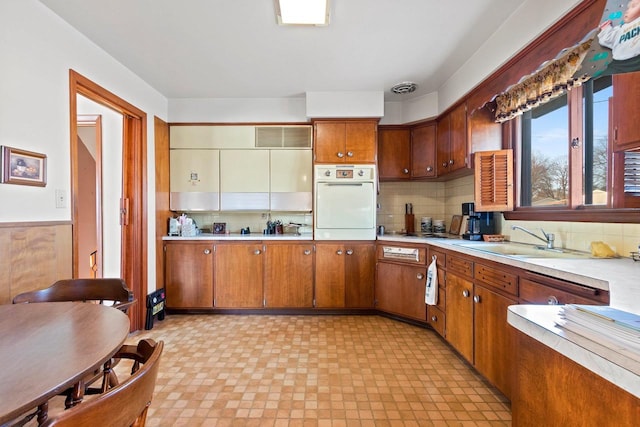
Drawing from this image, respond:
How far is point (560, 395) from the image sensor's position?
28.9 inches

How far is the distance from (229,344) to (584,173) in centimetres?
300

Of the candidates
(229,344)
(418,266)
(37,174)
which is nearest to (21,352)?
(37,174)

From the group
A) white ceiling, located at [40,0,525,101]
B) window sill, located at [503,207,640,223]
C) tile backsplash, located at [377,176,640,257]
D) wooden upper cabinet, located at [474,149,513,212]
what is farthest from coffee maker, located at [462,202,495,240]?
white ceiling, located at [40,0,525,101]

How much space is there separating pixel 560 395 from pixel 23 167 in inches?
104

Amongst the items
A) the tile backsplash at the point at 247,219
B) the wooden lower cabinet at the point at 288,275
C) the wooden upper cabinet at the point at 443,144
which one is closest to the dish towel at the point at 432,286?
the wooden upper cabinet at the point at 443,144

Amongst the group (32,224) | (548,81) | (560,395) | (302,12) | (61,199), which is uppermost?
(302,12)

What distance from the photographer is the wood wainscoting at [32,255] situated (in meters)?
1.52

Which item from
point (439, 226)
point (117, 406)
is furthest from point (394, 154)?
point (117, 406)

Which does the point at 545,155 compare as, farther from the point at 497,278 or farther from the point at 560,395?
the point at 560,395

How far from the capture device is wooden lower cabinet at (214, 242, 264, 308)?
313 cm

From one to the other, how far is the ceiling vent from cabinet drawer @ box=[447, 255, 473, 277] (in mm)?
1778

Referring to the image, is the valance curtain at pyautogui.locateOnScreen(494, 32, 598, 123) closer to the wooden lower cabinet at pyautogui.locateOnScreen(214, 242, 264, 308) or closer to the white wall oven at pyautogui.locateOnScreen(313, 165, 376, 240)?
the white wall oven at pyautogui.locateOnScreen(313, 165, 376, 240)

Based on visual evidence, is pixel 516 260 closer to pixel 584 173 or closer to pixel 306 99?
pixel 584 173

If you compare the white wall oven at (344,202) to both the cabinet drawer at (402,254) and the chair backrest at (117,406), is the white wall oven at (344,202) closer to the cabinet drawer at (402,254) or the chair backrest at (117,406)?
the cabinet drawer at (402,254)
